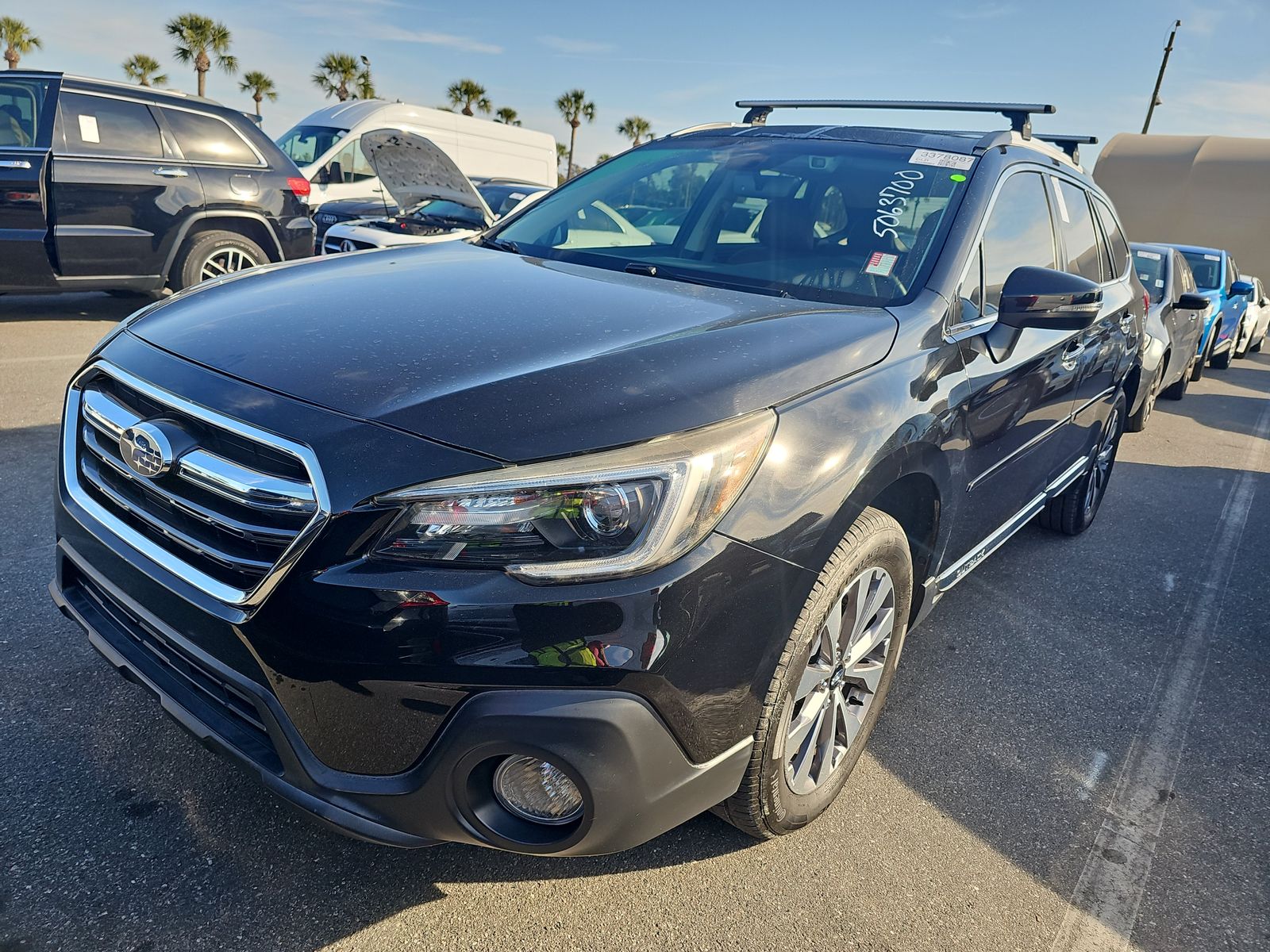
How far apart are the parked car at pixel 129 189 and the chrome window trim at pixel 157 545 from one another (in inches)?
201

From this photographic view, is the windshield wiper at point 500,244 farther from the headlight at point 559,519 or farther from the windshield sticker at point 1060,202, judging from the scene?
the windshield sticker at point 1060,202

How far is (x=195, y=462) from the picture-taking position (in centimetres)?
177

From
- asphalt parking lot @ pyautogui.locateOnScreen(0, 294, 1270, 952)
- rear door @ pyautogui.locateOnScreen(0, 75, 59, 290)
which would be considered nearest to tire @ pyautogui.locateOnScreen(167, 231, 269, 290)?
rear door @ pyautogui.locateOnScreen(0, 75, 59, 290)

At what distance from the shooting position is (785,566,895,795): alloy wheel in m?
2.12

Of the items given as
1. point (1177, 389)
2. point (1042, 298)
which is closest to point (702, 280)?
point (1042, 298)

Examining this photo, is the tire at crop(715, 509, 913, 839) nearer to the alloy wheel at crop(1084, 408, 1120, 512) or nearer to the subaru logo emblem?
the subaru logo emblem

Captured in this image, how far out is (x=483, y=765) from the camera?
5.49 feet

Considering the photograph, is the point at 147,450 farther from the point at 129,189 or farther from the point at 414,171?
the point at 414,171

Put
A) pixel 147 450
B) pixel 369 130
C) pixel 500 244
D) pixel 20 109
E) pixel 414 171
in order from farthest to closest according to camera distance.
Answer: pixel 369 130 < pixel 414 171 < pixel 20 109 < pixel 500 244 < pixel 147 450

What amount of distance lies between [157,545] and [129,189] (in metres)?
6.34

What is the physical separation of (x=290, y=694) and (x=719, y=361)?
3.53 feet

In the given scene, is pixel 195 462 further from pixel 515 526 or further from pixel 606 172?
pixel 606 172

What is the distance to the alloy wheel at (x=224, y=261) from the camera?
7496 millimetres

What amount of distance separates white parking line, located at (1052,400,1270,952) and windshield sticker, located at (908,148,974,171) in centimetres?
191
